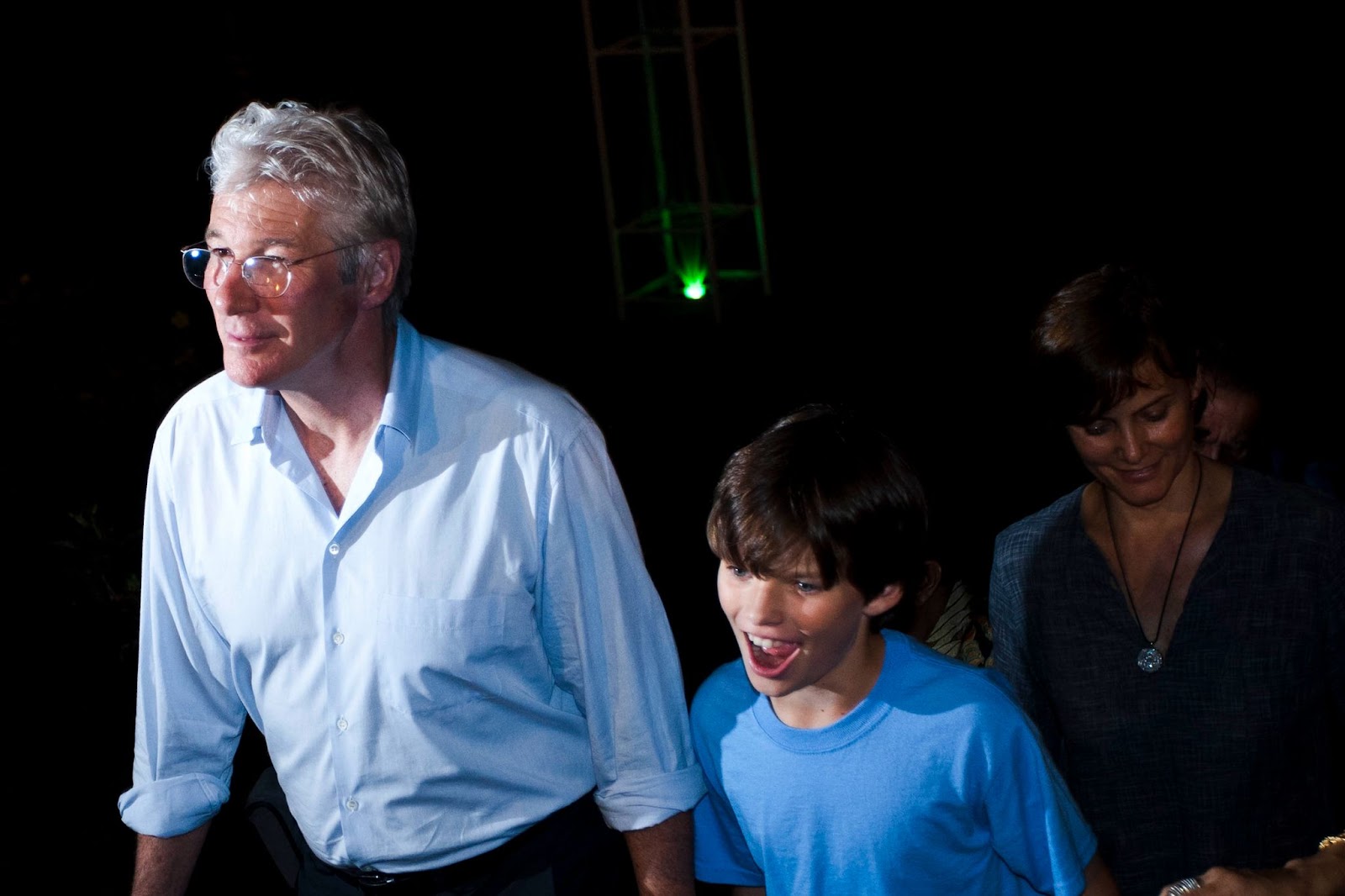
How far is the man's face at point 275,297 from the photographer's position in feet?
5.51

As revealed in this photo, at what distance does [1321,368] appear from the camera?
5172 millimetres

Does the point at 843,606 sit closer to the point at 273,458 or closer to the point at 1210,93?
the point at 273,458

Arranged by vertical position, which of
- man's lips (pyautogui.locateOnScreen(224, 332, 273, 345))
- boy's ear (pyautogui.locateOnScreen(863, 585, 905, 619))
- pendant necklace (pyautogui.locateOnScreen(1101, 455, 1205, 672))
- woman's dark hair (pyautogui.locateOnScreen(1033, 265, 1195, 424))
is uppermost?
man's lips (pyautogui.locateOnScreen(224, 332, 273, 345))

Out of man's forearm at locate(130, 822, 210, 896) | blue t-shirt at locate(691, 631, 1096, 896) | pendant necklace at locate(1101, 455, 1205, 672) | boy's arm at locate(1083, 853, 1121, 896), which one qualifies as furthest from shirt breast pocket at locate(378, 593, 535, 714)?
pendant necklace at locate(1101, 455, 1205, 672)

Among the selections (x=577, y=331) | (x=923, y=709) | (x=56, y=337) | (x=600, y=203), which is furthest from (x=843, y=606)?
(x=600, y=203)

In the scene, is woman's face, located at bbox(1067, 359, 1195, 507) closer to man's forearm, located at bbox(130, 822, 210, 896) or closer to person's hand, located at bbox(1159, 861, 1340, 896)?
person's hand, located at bbox(1159, 861, 1340, 896)

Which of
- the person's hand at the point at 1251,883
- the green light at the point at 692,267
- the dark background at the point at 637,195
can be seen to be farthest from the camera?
the green light at the point at 692,267

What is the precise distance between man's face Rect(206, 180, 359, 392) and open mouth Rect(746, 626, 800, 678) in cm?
63

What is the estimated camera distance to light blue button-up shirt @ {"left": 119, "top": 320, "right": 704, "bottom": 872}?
1.69 m

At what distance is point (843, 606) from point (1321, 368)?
13.8 feet

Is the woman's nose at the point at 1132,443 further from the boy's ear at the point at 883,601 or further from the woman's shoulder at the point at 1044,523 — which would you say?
the boy's ear at the point at 883,601

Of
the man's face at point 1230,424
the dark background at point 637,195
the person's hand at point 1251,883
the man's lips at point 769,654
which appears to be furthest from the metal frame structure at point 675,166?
the person's hand at point 1251,883

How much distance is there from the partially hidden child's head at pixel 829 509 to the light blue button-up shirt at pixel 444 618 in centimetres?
16

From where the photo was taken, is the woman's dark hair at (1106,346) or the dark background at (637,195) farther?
the dark background at (637,195)
